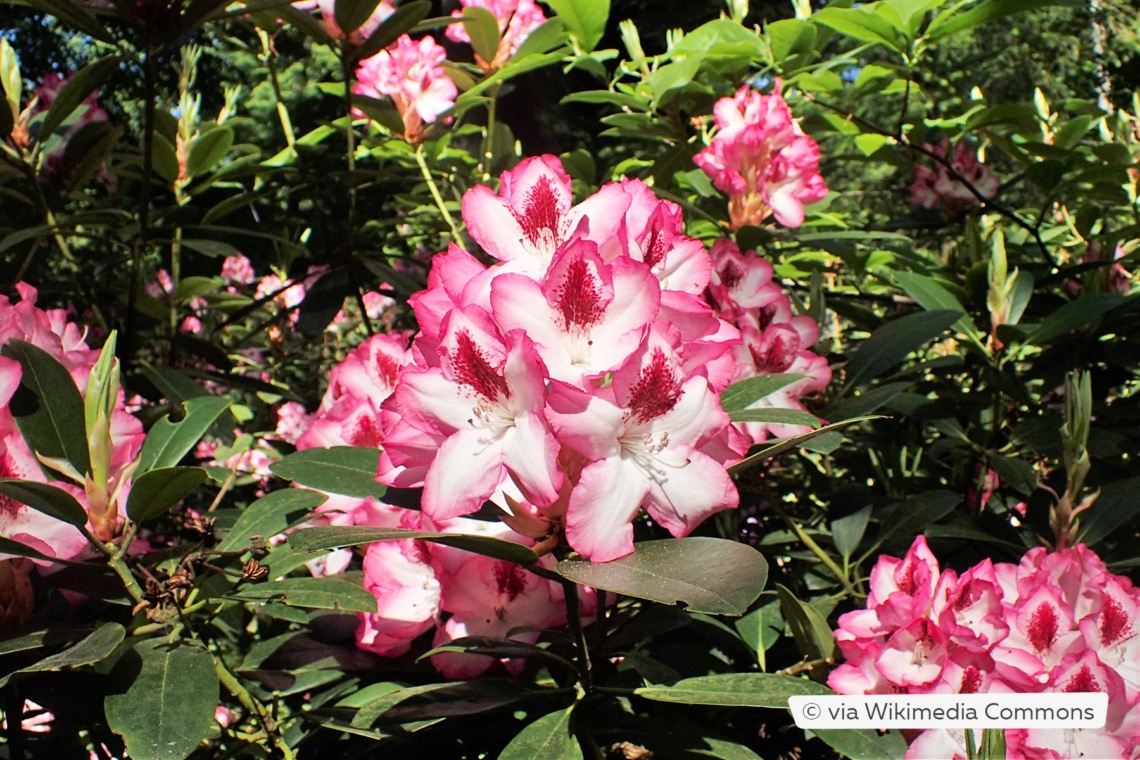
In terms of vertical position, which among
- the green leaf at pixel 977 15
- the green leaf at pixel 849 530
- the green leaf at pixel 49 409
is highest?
the green leaf at pixel 977 15

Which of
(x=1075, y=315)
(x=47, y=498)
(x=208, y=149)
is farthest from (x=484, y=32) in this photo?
(x=47, y=498)

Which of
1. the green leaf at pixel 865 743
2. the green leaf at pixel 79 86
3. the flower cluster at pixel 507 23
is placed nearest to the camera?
the green leaf at pixel 865 743

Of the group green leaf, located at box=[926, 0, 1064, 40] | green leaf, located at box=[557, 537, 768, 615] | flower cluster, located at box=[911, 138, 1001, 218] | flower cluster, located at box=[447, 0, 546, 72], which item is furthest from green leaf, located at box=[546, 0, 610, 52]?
green leaf, located at box=[557, 537, 768, 615]

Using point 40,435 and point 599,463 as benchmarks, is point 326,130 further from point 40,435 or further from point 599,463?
point 599,463

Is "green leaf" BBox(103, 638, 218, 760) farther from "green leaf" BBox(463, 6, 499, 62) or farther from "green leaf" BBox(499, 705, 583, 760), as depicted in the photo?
"green leaf" BBox(463, 6, 499, 62)

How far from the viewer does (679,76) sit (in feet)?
4.92

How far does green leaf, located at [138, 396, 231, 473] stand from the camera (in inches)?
33.8

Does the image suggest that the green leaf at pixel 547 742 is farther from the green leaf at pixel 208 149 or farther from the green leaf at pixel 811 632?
the green leaf at pixel 208 149

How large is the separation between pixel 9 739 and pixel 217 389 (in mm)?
1331

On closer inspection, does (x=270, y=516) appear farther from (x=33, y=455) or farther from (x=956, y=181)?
(x=956, y=181)

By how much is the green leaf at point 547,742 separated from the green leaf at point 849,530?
453 millimetres

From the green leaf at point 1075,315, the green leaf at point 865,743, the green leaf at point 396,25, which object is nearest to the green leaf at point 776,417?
the green leaf at point 865,743

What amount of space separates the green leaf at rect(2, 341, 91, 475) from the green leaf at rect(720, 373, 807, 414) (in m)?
0.53

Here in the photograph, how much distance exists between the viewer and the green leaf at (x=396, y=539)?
57 centimetres
